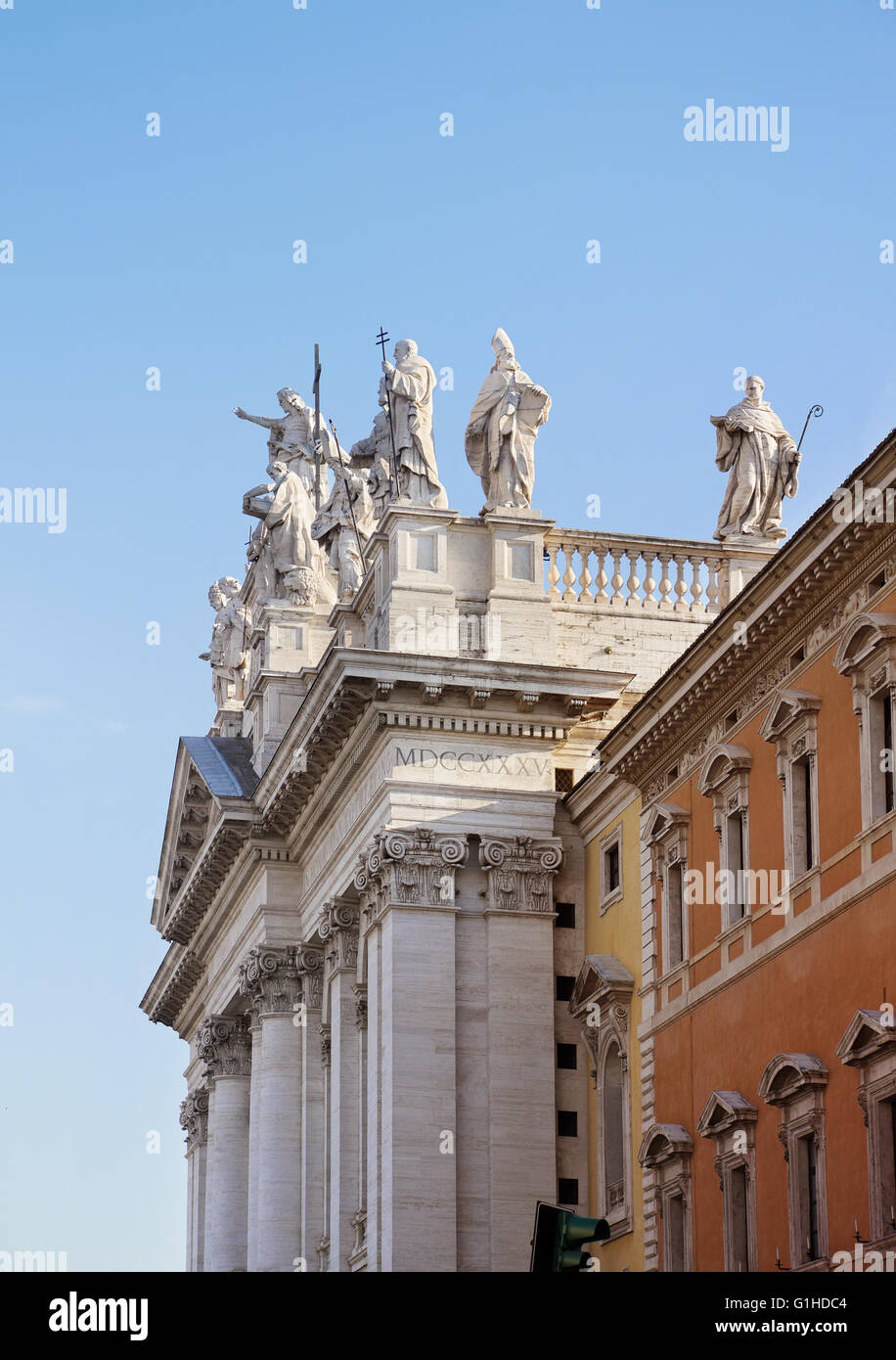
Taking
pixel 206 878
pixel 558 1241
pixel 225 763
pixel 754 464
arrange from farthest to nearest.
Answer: pixel 206 878 < pixel 225 763 < pixel 754 464 < pixel 558 1241

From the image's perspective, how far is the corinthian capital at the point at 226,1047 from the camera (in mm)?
49031

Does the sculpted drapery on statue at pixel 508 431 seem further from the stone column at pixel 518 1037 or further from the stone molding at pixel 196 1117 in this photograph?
the stone molding at pixel 196 1117

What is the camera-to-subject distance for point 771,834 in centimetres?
2933

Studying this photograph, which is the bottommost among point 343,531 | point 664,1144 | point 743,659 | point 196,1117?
point 664,1144

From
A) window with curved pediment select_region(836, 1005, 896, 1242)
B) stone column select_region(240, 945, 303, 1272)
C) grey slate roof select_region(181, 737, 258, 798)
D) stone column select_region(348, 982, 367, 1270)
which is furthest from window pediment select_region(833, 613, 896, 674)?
stone column select_region(240, 945, 303, 1272)

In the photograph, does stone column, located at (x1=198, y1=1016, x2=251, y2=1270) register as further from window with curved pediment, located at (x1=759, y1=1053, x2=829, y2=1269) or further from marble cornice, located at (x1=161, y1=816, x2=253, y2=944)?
window with curved pediment, located at (x1=759, y1=1053, x2=829, y2=1269)

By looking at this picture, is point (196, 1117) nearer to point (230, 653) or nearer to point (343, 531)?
point (230, 653)

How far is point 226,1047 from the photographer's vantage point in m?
49.5

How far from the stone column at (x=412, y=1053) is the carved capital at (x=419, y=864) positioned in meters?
0.01

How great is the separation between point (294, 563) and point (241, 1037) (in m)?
9.63

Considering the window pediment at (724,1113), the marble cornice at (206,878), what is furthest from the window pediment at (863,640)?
the marble cornice at (206,878)

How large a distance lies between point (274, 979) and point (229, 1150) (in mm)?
7249

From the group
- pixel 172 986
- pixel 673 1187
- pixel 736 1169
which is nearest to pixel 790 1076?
pixel 736 1169
